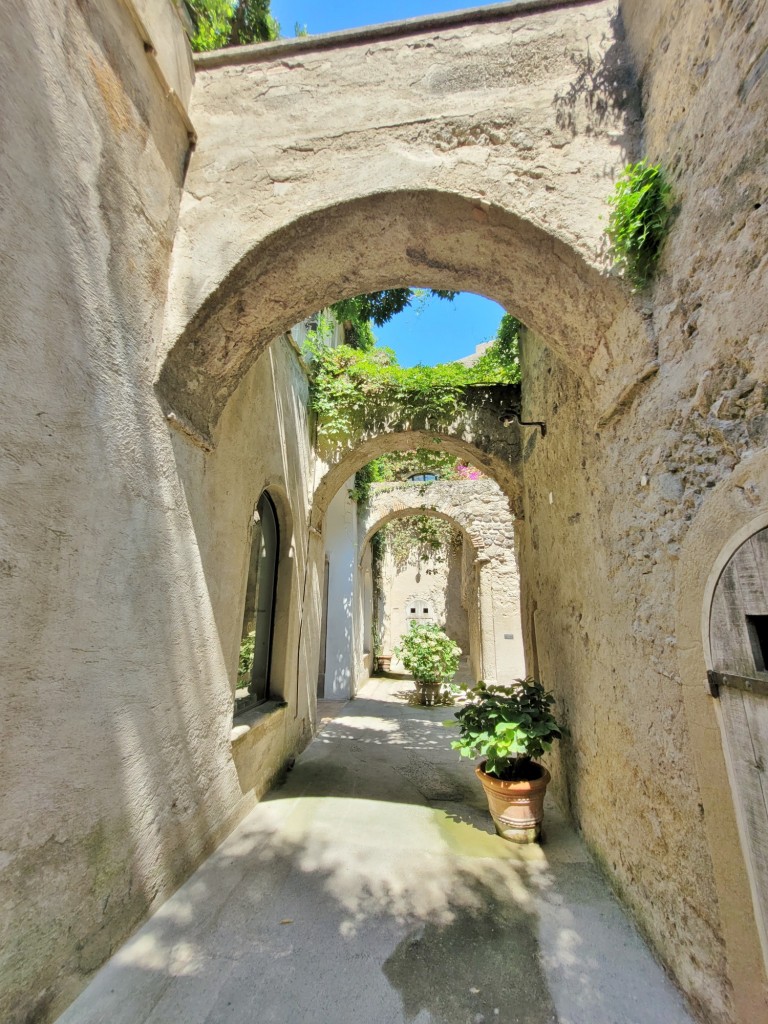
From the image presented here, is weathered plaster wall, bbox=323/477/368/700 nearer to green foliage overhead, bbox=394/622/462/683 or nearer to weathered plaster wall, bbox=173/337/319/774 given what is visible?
green foliage overhead, bbox=394/622/462/683

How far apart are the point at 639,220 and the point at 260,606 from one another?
3.80 m

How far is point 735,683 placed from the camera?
1388mm

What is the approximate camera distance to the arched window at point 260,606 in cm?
377

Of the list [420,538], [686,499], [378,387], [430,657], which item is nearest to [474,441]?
[378,387]

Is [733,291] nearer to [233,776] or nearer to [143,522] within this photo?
[143,522]

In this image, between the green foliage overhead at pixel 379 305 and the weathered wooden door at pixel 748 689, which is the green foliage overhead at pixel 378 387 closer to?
the green foliage overhead at pixel 379 305

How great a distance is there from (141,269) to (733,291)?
2.52m

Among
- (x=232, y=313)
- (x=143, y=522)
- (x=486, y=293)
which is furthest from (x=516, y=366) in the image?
(x=143, y=522)

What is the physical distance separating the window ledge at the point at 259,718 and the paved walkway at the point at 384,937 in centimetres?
58

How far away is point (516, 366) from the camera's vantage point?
520 centimetres

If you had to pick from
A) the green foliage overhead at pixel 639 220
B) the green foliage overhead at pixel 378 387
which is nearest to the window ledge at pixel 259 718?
the green foliage overhead at pixel 378 387

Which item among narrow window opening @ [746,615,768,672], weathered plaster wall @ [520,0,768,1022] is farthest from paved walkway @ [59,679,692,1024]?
narrow window opening @ [746,615,768,672]

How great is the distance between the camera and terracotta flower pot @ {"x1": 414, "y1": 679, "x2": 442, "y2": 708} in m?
7.80

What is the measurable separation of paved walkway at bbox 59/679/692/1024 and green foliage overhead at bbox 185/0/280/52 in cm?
566
